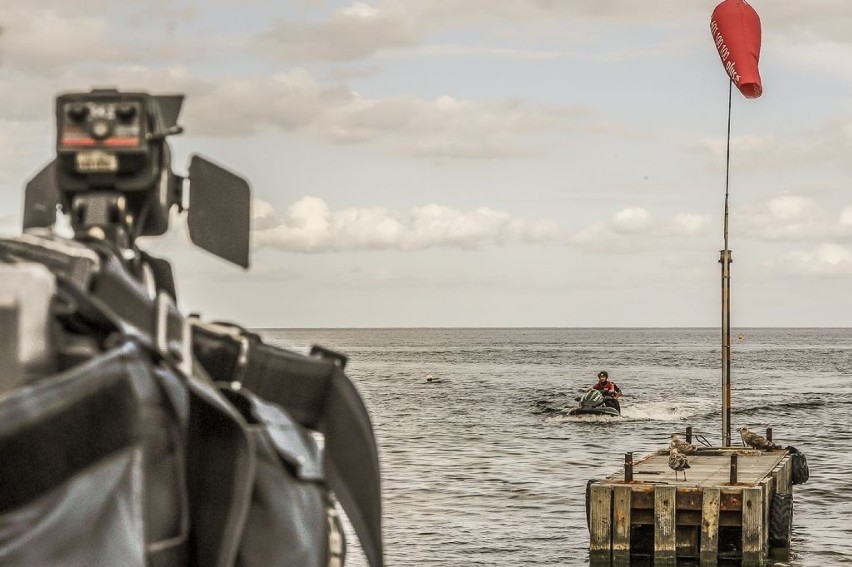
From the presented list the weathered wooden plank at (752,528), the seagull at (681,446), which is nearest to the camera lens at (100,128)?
the weathered wooden plank at (752,528)

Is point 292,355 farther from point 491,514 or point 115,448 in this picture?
point 491,514

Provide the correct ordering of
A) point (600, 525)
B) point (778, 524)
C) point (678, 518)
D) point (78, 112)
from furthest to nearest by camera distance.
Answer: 1. point (778, 524)
2. point (600, 525)
3. point (678, 518)
4. point (78, 112)

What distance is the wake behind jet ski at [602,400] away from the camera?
218 ft

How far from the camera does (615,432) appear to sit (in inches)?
2707

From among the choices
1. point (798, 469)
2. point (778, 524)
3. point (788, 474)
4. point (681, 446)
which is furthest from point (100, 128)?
point (798, 469)

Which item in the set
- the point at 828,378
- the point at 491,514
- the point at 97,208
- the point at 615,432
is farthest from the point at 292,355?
the point at 828,378

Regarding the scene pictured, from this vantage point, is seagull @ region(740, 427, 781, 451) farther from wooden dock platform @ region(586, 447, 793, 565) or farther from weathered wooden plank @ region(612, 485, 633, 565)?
weathered wooden plank @ region(612, 485, 633, 565)

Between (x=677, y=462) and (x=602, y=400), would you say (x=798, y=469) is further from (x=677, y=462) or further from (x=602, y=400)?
(x=602, y=400)

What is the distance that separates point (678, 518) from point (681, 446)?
3.19 m

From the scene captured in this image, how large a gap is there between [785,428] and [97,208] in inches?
2821

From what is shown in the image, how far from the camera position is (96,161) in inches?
131

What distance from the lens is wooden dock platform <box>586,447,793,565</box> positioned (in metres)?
27.5

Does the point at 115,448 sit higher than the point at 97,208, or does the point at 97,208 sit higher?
the point at 97,208

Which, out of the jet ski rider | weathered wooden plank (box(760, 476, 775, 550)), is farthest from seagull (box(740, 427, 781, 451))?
the jet ski rider
